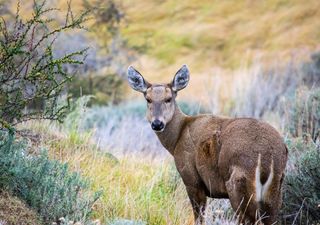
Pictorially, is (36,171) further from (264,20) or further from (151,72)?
(264,20)

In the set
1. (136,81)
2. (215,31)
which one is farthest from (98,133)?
(215,31)

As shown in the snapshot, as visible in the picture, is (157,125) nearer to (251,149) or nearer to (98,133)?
(251,149)

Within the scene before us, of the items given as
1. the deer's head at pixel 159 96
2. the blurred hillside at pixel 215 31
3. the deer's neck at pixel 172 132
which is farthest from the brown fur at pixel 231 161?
the blurred hillside at pixel 215 31

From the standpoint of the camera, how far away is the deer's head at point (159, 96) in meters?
7.77

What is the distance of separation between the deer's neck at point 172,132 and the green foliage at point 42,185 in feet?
Result: 4.17

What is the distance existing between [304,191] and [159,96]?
6.19ft

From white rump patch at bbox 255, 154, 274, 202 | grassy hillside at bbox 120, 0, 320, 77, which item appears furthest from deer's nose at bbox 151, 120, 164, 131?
grassy hillside at bbox 120, 0, 320, 77

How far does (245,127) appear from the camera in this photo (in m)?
6.54

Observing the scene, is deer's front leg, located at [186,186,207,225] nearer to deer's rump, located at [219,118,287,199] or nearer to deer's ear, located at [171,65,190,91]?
deer's rump, located at [219,118,287,199]

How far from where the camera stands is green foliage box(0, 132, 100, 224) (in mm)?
6512

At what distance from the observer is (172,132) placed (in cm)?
787

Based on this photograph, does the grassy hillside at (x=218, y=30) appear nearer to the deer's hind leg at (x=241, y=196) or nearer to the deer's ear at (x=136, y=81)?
the deer's ear at (x=136, y=81)

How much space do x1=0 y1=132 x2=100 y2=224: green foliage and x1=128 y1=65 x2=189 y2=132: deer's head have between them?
124 centimetres

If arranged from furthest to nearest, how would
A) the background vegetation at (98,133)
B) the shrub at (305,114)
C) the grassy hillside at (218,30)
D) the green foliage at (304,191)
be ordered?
the grassy hillside at (218,30) < the shrub at (305,114) < the green foliage at (304,191) < the background vegetation at (98,133)
